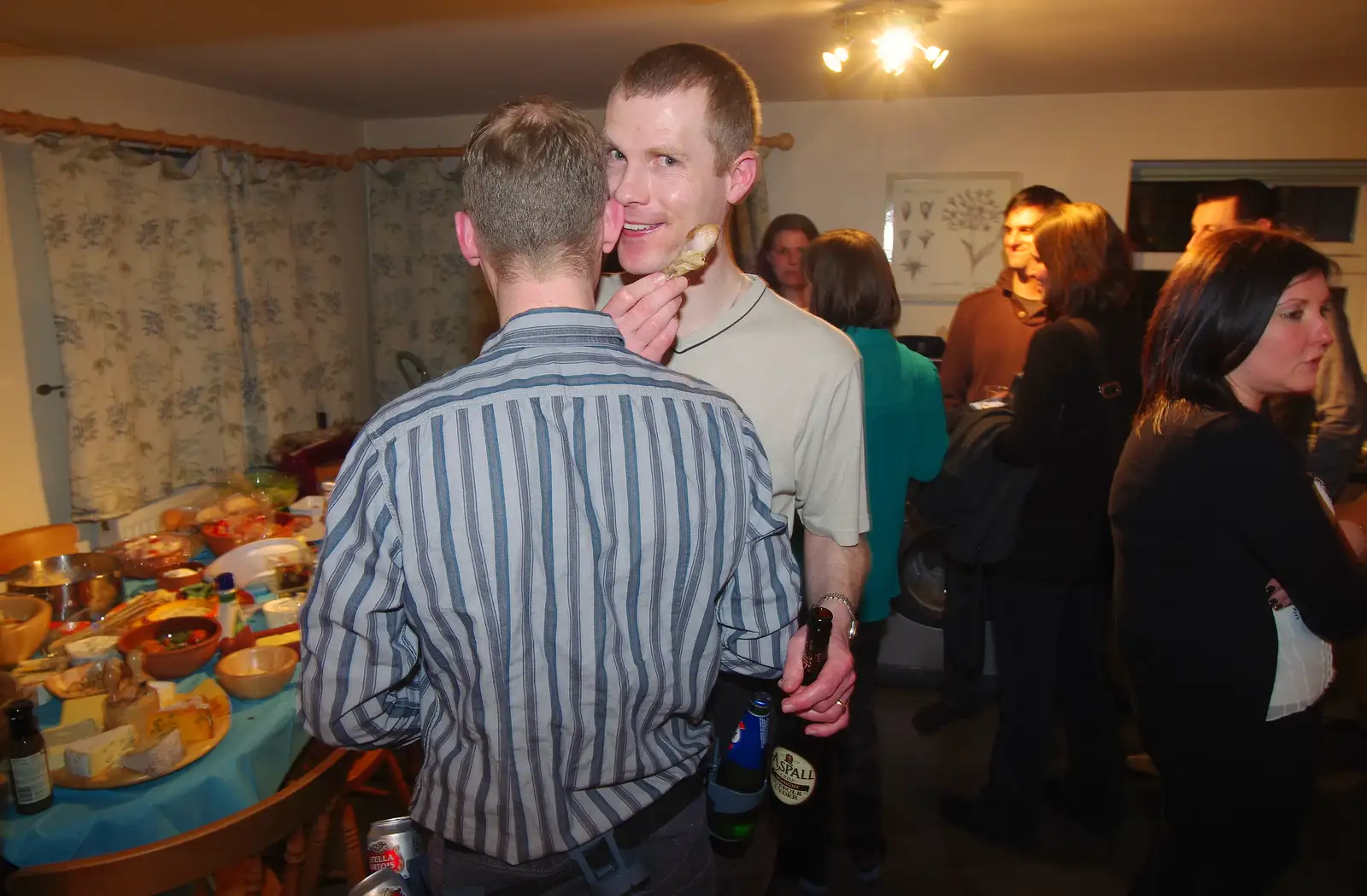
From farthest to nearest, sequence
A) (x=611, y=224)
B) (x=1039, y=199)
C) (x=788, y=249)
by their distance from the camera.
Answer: (x=788, y=249), (x=1039, y=199), (x=611, y=224)

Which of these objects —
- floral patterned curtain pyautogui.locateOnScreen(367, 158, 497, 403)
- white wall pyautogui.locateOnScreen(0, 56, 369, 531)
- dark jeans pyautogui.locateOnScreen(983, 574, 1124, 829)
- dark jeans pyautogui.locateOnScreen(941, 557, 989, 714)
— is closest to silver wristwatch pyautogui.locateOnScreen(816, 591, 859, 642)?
dark jeans pyautogui.locateOnScreen(983, 574, 1124, 829)

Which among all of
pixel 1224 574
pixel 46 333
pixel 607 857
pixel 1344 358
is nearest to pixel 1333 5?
pixel 1344 358

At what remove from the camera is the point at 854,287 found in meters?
2.39

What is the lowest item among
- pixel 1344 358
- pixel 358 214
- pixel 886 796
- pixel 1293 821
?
pixel 886 796

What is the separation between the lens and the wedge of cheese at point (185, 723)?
1781 mm

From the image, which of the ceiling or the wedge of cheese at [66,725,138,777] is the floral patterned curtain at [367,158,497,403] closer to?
the ceiling

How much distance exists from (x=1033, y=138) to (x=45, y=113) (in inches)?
158

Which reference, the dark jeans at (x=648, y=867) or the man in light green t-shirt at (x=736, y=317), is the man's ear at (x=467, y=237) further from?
the dark jeans at (x=648, y=867)

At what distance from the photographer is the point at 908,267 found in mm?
4340

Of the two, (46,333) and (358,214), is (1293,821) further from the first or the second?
(358,214)

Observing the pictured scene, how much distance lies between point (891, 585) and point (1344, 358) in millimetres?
1408

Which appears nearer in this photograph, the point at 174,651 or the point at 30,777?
the point at 30,777

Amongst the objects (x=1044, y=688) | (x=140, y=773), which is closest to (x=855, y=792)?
(x=1044, y=688)

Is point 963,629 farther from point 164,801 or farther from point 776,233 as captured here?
point 164,801
